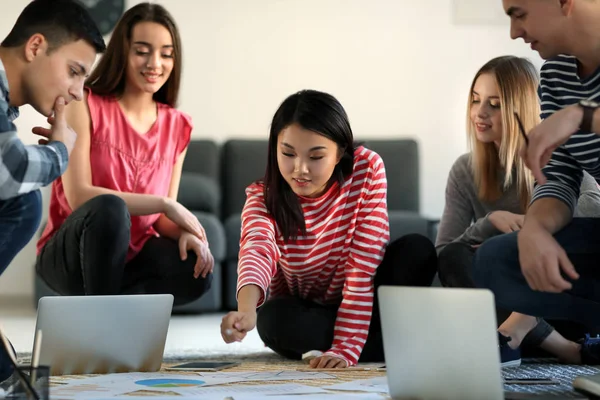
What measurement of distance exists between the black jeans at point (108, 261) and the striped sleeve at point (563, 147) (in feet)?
3.01

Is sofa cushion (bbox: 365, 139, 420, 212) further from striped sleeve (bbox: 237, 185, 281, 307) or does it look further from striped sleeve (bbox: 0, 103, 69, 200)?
striped sleeve (bbox: 0, 103, 69, 200)

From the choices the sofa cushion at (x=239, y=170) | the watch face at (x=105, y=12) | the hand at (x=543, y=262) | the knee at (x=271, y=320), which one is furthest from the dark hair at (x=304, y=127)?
the watch face at (x=105, y=12)

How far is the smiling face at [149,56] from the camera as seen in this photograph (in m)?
2.20

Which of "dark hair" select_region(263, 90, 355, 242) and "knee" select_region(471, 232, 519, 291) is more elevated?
"dark hair" select_region(263, 90, 355, 242)

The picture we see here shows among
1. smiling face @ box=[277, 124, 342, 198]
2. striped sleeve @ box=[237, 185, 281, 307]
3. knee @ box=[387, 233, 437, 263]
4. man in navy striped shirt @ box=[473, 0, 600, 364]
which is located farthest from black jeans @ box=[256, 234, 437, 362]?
man in navy striped shirt @ box=[473, 0, 600, 364]

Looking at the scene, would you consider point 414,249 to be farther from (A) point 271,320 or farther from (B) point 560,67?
(B) point 560,67

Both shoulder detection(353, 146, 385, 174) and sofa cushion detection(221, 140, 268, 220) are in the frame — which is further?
sofa cushion detection(221, 140, 268, 220)

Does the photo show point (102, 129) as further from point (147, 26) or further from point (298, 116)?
point (298, 116)

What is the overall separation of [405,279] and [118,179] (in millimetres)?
776

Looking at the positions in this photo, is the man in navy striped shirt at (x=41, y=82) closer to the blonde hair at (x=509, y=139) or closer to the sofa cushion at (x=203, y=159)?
the blonde hair at (x=509, y=139)

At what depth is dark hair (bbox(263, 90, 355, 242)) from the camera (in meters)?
1.95

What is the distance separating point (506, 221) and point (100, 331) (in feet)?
Result: 3.09

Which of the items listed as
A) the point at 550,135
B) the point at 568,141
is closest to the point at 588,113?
the point at 550,135

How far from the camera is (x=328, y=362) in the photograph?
1847 mm
